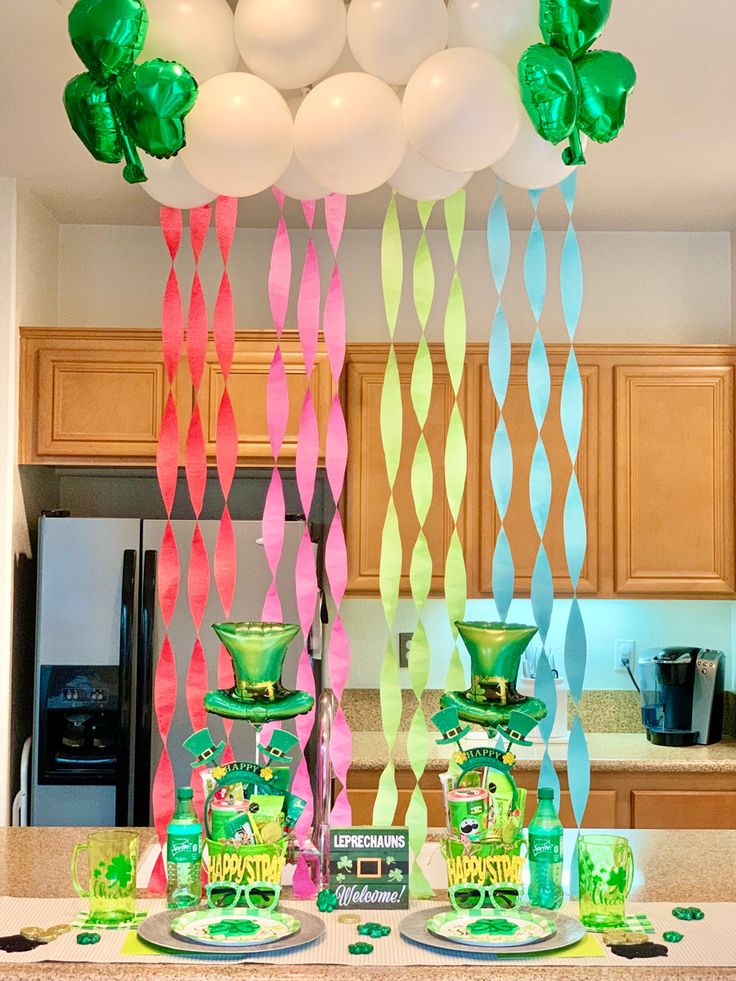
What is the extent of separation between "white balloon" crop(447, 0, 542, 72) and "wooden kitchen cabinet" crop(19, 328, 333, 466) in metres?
1.98

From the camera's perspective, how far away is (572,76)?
1675mm

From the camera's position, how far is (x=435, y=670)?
4184mm

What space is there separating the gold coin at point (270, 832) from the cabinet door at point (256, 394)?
231cm

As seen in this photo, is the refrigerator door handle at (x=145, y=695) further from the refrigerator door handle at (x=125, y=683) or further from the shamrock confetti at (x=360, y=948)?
the shamrock confetti at (x=360, y=948)

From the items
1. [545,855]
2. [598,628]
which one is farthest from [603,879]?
[598,628]

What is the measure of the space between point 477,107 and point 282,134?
0.32 m

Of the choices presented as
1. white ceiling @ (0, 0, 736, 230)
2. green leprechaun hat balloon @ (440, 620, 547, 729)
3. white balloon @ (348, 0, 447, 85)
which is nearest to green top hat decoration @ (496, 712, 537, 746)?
green leprechaun hat balloon @ (440, 620, 547, 729)

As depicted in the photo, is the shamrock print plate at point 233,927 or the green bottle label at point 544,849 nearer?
the shamrock print plate at point 233,927

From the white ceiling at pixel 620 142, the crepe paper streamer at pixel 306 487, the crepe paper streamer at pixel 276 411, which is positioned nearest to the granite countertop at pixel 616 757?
the crepe paper streamer at pixel 306 487

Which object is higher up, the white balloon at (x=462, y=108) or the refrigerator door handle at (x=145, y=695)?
the white balloon at (x=462, y=108)

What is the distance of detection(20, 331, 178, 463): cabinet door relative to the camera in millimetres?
3799

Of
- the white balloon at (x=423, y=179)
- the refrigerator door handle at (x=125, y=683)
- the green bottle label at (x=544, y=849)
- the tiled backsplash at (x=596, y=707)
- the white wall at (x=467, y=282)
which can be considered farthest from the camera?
the white wall at (x=467, y=282)

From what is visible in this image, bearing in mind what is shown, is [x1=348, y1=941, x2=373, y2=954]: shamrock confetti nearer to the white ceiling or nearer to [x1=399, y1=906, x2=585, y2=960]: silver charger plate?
[x1=399, y1=906, x2=585, y2=960]: silver charger plate

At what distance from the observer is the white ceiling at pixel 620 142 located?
8.44 ft
